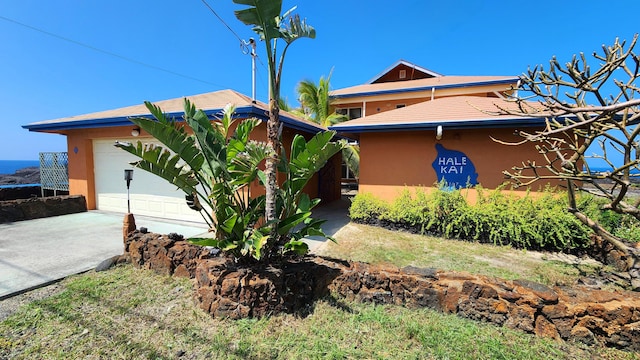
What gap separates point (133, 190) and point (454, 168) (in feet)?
34.6

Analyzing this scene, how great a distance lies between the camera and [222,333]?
299 cm

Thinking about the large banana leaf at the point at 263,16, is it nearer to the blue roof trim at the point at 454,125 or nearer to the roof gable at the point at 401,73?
the blue roof trim at the point at 454,125

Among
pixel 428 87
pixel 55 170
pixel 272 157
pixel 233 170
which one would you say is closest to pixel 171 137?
pixel 233 170

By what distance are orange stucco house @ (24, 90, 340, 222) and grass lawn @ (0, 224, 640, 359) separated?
14.8 ft

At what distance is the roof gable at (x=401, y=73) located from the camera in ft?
66.5

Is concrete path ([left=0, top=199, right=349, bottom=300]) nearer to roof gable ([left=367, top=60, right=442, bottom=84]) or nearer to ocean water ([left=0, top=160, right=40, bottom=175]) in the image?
ocean water ([left=0, top=160, right=40, bottom=175])

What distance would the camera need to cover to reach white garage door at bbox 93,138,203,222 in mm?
8297

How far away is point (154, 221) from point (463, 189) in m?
9.41

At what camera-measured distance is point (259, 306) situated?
329cm

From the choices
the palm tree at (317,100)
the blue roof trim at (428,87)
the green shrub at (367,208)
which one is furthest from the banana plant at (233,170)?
the blue roof trim at (428,87)

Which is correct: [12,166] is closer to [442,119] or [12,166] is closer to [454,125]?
[442,119]

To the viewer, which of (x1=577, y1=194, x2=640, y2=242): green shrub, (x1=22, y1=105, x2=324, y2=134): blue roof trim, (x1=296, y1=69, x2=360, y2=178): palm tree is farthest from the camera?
(x1=296, y1=69, x2=360, y2=178): palm tree

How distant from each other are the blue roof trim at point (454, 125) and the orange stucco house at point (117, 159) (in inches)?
73.8

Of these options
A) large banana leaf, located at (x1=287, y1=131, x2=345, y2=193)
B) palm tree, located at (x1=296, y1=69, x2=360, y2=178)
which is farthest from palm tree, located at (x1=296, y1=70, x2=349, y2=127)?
large banana leaf, located at (x1=287, y1=131, x2=345, y2=193)
